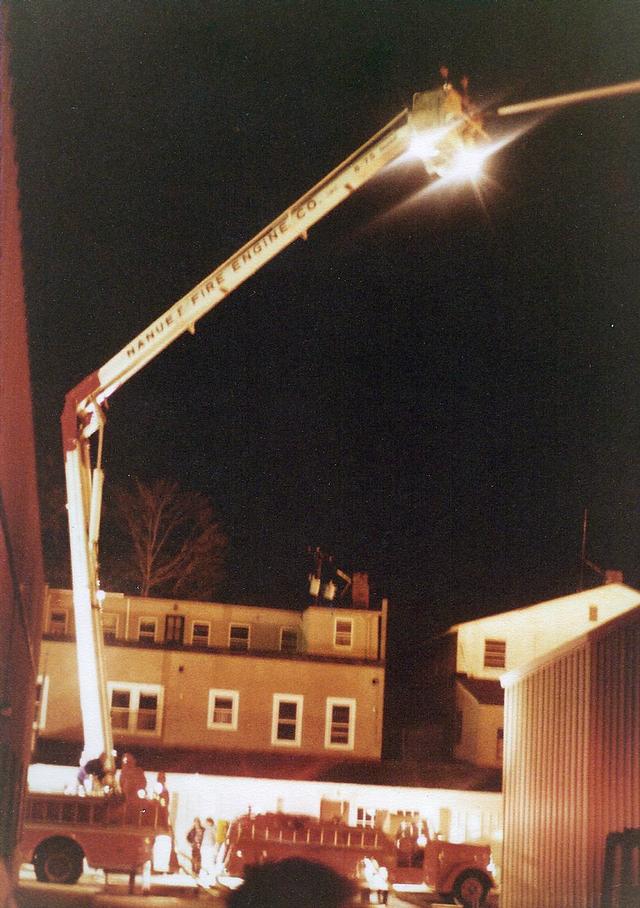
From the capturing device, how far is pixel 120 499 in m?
49.1

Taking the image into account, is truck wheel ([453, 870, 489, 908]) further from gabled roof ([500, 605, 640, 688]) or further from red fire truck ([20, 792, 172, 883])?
gabled roof ([500, 605, 640, 688])

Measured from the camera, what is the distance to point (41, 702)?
110ft

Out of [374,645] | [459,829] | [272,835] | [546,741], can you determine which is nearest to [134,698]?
[374,645]

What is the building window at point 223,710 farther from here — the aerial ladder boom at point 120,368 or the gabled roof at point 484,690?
the aerial ladder boom at point 120,368

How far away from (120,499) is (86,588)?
30955 millimetres

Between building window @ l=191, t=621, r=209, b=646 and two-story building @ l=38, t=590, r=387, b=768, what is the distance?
103 cm

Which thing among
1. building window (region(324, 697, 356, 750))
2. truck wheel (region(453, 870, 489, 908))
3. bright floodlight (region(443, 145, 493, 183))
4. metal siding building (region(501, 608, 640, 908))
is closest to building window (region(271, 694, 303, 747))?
building window (region(324, 697, 356, 750))

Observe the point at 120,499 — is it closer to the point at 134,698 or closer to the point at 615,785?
the point at 134,698

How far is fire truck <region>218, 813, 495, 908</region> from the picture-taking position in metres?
22.2

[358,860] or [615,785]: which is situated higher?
[615,785]

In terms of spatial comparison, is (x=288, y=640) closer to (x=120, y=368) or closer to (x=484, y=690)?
(x=484, y=690)

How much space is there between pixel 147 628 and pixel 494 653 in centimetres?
1177

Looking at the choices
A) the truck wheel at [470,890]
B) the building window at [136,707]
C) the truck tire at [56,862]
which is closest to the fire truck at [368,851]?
the truck wheel at [470,890]

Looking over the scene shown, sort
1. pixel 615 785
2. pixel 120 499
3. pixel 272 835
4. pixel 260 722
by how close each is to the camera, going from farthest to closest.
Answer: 1. pixel 120 499
2. pixel 260 722
3. pixel 272 835
4. pixel 615 785
